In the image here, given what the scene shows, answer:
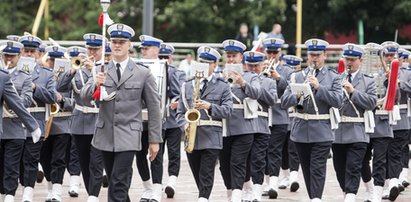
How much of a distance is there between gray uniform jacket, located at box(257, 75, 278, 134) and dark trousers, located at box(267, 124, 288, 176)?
1.10 meters

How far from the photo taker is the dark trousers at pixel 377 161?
17969 mm

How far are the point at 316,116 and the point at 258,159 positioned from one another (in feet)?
6.17

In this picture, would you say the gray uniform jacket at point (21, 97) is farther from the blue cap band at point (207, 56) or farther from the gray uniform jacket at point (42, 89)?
the blue cap band at point (207, 56)

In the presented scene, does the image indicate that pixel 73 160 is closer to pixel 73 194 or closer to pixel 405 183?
pixel 73 194

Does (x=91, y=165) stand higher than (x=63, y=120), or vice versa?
(x=63, y=120)

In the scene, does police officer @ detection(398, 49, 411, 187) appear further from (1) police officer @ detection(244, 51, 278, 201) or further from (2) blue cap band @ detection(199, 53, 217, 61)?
(2) blue cap band @ detection(199, 53, 217, 61)

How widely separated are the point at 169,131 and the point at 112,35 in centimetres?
515

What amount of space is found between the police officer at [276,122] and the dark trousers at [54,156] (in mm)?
3088

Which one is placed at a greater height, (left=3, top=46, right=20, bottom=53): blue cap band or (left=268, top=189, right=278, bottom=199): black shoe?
(left=3, top=46, right=20, bottom=53): blue cap band

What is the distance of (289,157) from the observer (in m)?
20.3

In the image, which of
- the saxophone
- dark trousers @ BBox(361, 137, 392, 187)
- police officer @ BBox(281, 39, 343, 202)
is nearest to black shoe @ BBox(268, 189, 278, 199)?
dark trousers @ BBox(361, 137, 392, 187)

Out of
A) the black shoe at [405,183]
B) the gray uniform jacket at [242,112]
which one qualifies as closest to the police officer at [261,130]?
the gray uniform jacket at [242,112]

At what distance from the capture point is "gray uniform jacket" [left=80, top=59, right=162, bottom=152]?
44.9ft

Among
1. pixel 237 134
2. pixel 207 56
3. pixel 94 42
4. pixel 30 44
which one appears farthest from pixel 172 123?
pixel 207 56
